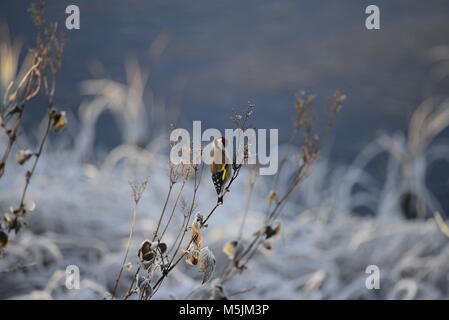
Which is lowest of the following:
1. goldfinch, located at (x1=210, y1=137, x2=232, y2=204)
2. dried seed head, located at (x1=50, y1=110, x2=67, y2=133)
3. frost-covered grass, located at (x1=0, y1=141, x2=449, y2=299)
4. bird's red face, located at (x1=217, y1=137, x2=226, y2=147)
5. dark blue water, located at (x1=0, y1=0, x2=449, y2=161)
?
frost-covered grass, located at (x1=0, y1=141, x2=449, y2=299)

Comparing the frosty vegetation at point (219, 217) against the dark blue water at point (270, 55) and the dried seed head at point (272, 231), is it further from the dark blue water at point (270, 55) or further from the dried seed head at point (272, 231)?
the dried seed head at point (272, 231)

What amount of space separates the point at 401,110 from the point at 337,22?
0.46 m

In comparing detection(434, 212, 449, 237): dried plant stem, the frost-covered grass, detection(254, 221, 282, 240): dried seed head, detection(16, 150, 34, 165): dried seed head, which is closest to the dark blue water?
the frost-covered grass

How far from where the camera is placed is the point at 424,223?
1717 millimetres

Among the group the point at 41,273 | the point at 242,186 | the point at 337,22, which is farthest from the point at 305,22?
the point at 41,273

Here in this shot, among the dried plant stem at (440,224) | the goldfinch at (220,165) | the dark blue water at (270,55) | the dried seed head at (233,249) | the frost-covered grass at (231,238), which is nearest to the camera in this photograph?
the goldfinch at (220,165)

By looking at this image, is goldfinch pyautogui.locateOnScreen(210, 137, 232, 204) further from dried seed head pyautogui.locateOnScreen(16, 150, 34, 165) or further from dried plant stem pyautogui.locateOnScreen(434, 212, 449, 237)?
dried plant stem pyautogui.locateOnScreen(434, 212, 449, 237)

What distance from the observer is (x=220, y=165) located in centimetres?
50

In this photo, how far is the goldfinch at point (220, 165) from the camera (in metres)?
0.50

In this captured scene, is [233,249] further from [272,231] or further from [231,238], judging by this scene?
[231,238]

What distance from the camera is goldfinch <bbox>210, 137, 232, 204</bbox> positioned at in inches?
19.6

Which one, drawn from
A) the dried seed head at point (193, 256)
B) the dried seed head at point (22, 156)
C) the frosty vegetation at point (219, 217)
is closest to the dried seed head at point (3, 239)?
the dried seed head at point (22, 156)

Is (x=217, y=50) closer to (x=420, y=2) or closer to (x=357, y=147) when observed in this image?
(x=357, y=147)

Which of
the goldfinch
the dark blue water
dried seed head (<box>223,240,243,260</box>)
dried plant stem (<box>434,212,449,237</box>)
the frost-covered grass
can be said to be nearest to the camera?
the goldfinch
